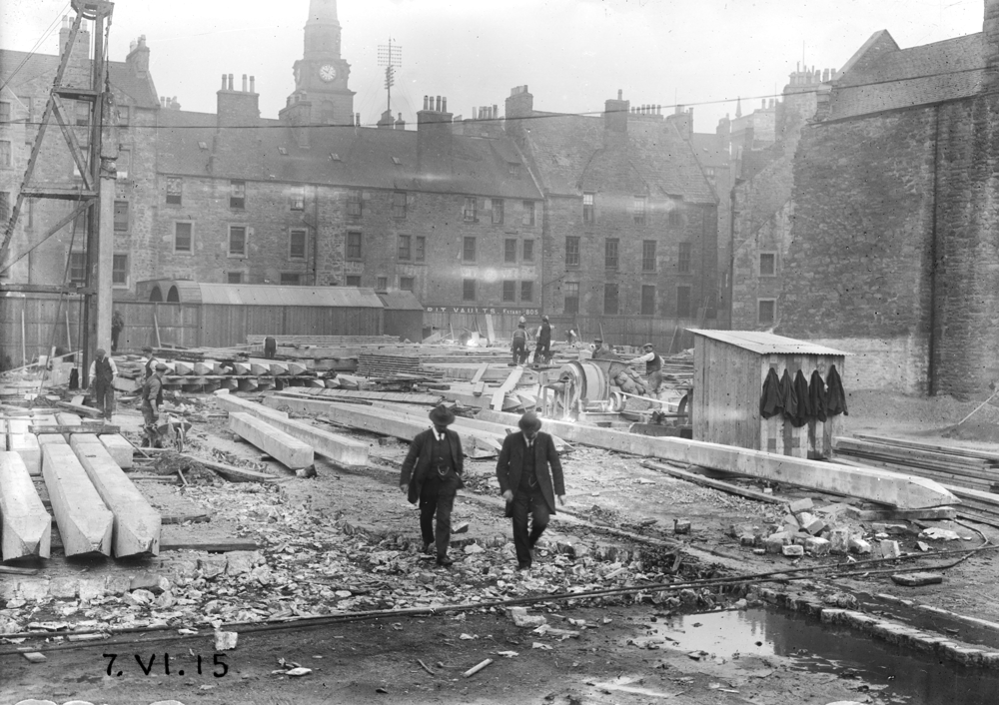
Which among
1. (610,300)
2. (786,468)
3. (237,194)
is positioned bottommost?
(786,468)

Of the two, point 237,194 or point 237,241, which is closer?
point 237,194

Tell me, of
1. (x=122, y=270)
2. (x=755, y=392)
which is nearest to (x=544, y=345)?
(x=755, y=392)

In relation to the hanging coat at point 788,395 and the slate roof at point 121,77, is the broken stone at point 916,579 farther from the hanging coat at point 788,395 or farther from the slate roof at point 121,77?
the slate roof at point 121,77

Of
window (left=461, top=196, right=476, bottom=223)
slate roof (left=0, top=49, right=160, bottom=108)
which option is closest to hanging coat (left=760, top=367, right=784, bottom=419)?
window (left=461, top=196, right=476, bottom=223)

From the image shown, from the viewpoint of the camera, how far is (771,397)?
1395cm

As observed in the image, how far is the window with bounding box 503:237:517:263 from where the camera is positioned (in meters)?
49.2

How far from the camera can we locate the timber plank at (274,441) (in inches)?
531

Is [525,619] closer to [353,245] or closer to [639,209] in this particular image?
[353,245]

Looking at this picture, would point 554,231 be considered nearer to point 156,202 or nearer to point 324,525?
point 156,202

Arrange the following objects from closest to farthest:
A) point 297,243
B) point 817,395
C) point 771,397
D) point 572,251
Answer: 1. point 771,397
2. point 817,395
3. point 297,243
4. point 572,251

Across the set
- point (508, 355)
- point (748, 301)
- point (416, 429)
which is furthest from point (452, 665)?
point (748, 301)

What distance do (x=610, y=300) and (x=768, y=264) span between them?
992cm

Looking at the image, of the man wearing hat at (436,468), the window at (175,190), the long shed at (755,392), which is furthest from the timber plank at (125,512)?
the window at (175,190)

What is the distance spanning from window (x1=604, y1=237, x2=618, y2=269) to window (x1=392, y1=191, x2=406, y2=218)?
11.1m
